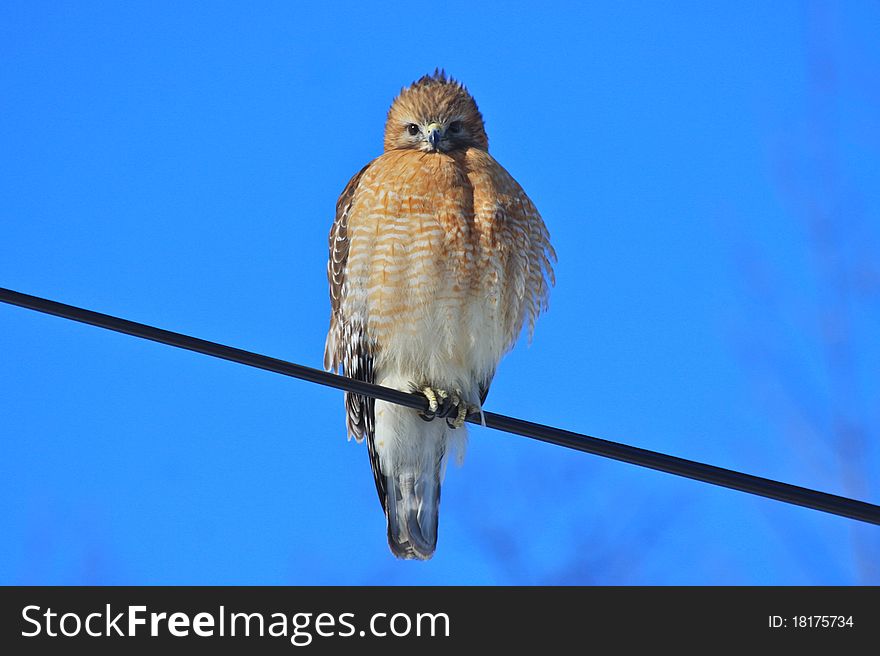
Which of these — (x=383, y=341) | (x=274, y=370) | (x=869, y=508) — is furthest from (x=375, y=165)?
(x=869, y=508)

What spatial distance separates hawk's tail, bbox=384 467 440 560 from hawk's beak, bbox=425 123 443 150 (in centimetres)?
178

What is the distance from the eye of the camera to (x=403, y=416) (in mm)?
6422

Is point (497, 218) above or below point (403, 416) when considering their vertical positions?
above

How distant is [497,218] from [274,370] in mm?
2188

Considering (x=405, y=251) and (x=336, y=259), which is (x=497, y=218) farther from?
(x=336, y=259)

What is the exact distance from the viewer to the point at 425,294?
5941mm

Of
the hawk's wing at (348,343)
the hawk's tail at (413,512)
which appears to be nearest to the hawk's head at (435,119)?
the hawk's wing at (348,343)

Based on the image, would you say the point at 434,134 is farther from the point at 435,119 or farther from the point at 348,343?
the point at 348,343

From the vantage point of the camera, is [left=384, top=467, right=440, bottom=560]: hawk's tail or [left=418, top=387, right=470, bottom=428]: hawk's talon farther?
[left=384, top=467, right=440, bottom=560]: hawk's tail

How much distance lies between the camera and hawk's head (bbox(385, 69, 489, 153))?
266 inches

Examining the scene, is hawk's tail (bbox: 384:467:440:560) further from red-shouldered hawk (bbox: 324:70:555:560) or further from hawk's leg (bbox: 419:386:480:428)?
hawk's leg (bbox: 419:386:480:428)

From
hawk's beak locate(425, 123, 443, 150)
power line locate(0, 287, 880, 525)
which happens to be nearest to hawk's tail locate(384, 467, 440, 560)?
hawk's beak locate(425, 123, 443, 150)

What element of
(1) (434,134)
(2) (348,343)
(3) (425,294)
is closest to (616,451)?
(3) (425,294)

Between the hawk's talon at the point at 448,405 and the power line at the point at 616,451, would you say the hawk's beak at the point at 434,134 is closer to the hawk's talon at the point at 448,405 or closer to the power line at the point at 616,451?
the hawk's talon at the point at 448,405
